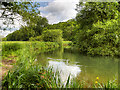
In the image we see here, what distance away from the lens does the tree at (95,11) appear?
252 inches

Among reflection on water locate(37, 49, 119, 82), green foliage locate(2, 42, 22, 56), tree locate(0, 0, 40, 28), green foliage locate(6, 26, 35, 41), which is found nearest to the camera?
tree locate(0, 0, 40, 28)

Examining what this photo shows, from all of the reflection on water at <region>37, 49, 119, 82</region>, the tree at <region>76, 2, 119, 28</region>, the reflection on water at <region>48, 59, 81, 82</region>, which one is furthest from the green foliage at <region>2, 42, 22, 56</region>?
the tree at <region>76, 2, 119, 28</region>

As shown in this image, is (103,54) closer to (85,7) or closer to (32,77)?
(85,7)

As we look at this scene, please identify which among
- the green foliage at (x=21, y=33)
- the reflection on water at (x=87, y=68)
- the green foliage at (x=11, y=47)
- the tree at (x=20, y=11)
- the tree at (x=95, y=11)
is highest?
the tree at (x=95, y=11)

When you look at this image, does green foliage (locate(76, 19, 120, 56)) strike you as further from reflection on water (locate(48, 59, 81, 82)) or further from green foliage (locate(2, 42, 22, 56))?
green foliage (locate(2, 42, 22, 56))

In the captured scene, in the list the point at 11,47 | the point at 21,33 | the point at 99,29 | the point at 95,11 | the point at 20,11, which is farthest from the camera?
the point at 95,11

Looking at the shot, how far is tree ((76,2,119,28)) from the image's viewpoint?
21.0ft

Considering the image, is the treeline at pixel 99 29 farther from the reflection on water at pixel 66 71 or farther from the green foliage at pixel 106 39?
the reflection on water at pixel 66 71

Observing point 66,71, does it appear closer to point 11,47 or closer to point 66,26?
point 66,26

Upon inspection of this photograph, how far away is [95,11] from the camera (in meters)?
6.62

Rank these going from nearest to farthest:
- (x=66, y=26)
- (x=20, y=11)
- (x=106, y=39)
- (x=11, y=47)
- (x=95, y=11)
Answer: (x=20, y=11)
(x=66, y=26)
(x=106, y=39)
(x=11, y=47)
(x=95, y=11)

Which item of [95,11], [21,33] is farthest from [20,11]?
[95,11]

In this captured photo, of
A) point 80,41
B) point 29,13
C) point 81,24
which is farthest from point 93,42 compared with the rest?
point 29,13

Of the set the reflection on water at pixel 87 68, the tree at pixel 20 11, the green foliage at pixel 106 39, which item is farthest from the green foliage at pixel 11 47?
the green foliage at pixel 106 39
